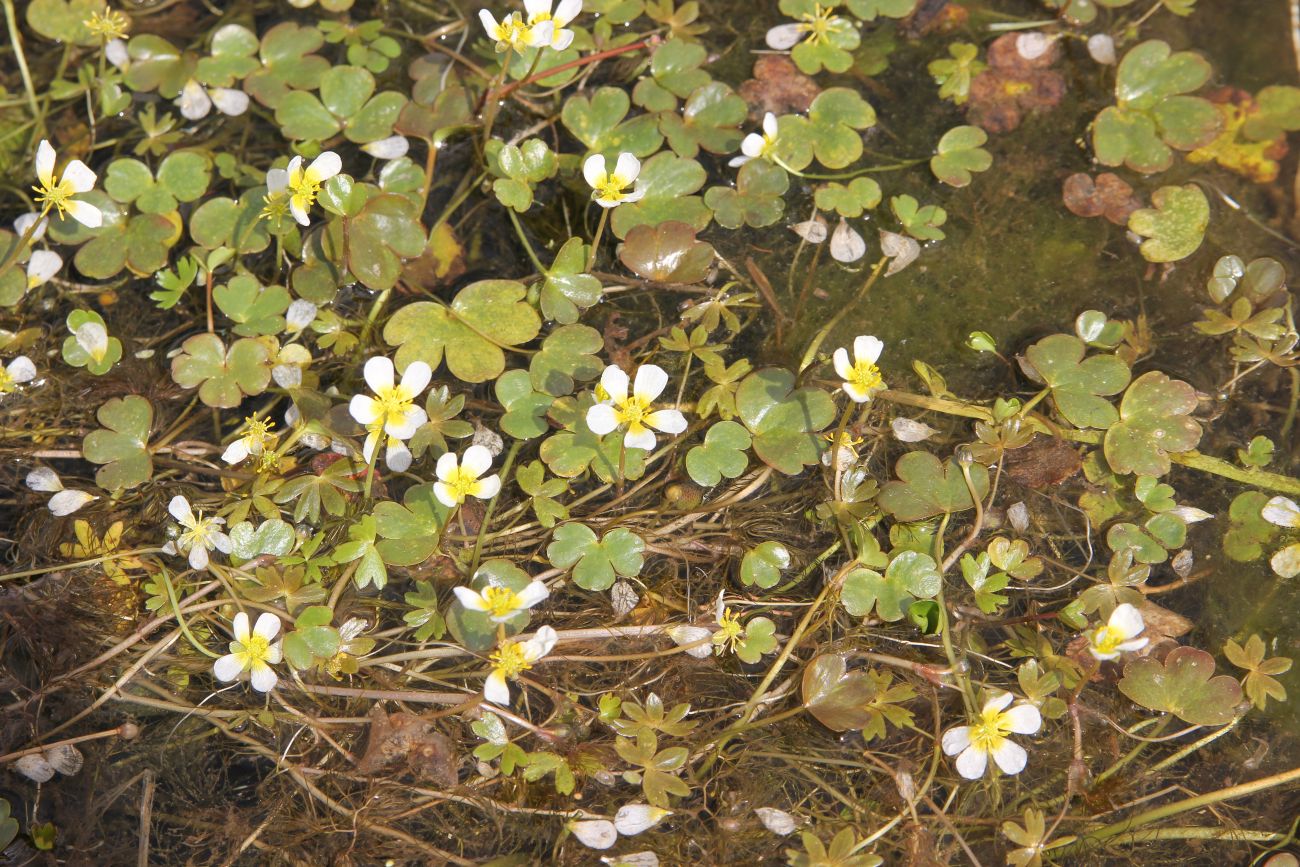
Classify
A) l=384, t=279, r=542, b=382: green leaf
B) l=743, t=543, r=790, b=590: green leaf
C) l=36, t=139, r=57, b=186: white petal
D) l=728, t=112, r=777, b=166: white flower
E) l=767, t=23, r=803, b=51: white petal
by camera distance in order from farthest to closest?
1. l=767, t=23, r=803, b=51: white petal
2. l=728, t=112, r=777, b=166: white flower
3. l=384, t=279, r=542, b=382: green leaf
4. l=36, t=139, r=57, b=186: white petal
5. l=743, t=543, r=790, b=590: green leaf

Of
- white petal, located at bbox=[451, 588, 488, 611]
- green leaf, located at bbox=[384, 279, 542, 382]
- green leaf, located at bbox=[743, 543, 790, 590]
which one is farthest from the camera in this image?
green leaf, located at bbox=[384, 279, 542, 382]

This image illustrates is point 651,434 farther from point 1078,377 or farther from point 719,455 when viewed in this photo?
point 1078,377

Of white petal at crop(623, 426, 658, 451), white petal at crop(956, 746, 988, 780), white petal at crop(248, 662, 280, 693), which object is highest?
white petal at crop(623, 426, 658, 451)

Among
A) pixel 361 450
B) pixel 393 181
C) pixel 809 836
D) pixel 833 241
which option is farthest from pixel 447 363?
pixel 809 836

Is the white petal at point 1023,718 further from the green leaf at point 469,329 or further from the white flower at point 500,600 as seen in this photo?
the green leaf at point 469,329

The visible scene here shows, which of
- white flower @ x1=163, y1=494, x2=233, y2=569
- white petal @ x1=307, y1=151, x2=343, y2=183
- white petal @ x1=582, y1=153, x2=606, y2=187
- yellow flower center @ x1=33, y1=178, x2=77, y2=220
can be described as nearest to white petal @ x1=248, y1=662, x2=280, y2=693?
white flower @ x1=163, y1=494, x2=233, y2=569

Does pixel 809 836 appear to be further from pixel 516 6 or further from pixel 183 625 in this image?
pixel 516 6

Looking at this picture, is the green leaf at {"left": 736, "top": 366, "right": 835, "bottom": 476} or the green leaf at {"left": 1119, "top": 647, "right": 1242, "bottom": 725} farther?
the green leaf at {"left": 736, "top": 366, "right": 835, "bottom": 476}

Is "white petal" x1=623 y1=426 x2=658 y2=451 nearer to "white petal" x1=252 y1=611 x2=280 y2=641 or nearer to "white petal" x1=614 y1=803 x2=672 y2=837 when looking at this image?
"white petal" x1=614 y1=803 x2=672 y2=837
